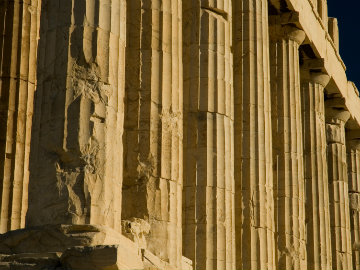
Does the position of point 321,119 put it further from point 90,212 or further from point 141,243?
point 90,212

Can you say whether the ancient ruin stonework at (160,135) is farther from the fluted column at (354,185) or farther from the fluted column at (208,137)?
the fluted column at (354,185)

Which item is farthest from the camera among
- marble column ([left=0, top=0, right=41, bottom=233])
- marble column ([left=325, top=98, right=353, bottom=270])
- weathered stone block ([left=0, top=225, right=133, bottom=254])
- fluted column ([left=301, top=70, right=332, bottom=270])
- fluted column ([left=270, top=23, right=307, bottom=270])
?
marble column ([left=325, top=98, right=353, bottom=270])

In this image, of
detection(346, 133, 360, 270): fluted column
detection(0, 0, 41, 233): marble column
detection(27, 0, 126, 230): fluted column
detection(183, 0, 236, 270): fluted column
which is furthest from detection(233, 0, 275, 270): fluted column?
detection(346, 133, 360, 270): fluted column

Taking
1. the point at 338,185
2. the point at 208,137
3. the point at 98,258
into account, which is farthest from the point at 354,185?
the point at 98,258

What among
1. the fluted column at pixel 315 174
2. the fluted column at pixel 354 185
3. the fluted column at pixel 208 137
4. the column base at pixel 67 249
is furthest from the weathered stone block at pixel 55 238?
the fluted column at pixel 354 185

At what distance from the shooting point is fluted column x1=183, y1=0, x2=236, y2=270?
2081 cm

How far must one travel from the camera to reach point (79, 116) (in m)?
15.3

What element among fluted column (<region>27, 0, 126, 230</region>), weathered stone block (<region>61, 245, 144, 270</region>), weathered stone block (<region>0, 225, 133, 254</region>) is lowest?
weathered stone block (<region>61, 245, 144, 270</region>)

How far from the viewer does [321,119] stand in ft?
109

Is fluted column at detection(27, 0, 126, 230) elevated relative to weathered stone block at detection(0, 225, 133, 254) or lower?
elevated

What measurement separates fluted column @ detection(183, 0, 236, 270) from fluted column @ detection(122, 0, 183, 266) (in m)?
2.32

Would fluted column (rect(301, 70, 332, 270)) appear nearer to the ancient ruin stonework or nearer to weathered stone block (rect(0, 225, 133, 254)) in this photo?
the ancient ruin stonework

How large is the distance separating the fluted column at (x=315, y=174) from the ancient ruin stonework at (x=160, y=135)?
0.16ft

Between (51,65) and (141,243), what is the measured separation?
3780mm
